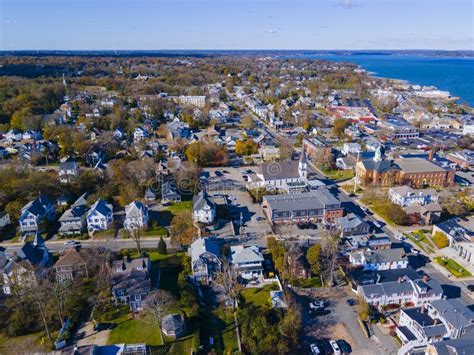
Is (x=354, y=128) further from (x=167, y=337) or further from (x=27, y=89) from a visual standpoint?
(x=27, y=89)

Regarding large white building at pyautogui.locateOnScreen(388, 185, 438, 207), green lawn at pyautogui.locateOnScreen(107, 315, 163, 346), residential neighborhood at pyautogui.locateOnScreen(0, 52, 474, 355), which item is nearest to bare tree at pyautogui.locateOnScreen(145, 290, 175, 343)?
residential neighborhood at pyautogui.locateOnScreen(0, 52, 474, 355)

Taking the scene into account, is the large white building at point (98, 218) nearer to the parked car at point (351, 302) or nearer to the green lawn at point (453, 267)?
the parked car at point (351, 302)

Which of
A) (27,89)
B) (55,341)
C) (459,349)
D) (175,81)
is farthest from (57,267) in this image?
(175,81)

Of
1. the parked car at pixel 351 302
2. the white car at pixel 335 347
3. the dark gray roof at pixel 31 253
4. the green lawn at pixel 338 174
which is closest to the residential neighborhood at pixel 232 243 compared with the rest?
the white car at pixel 335 347

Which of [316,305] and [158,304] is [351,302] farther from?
[158,304]

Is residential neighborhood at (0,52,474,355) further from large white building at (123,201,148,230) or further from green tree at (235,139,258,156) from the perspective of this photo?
green tree at (235,139,258,156)
